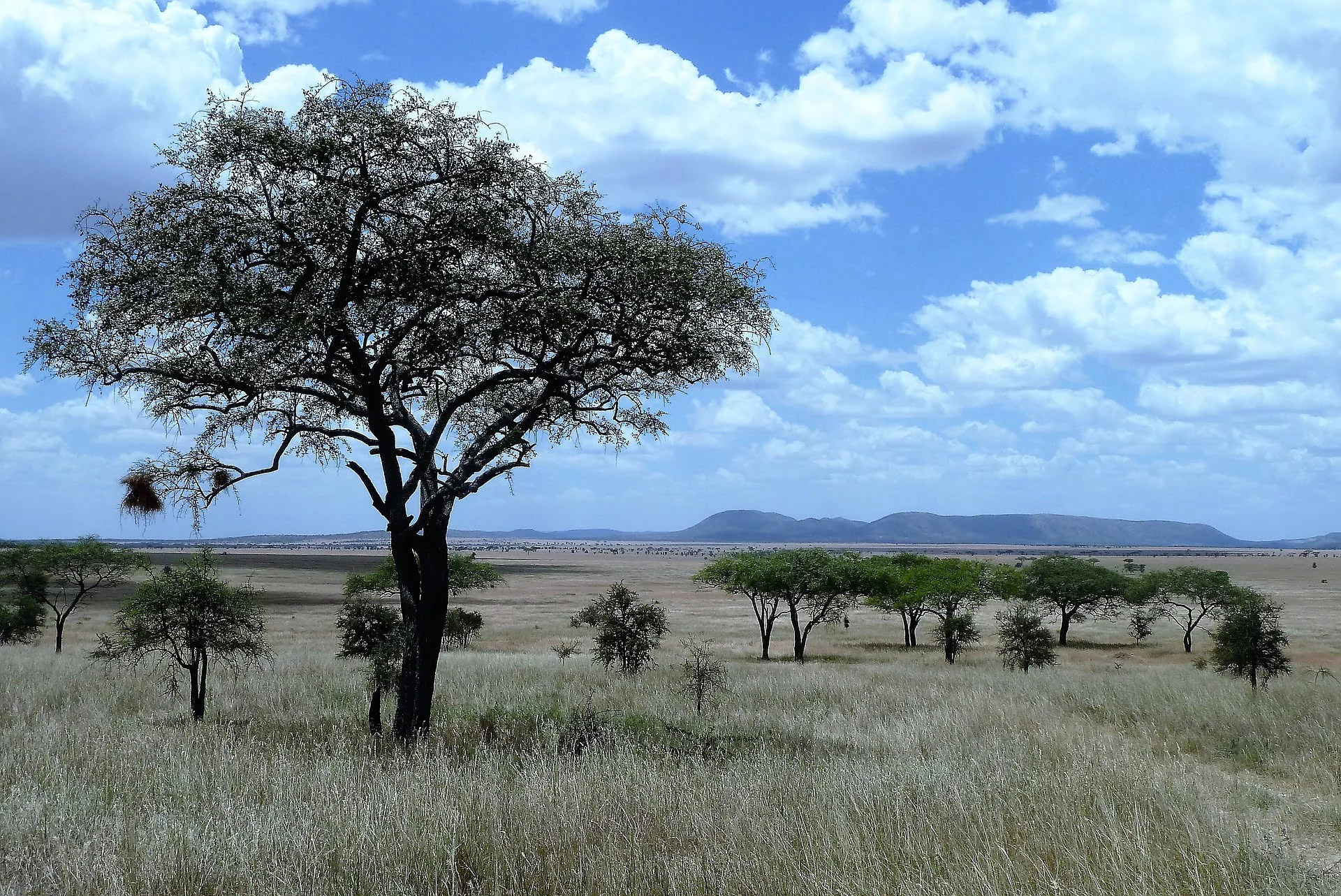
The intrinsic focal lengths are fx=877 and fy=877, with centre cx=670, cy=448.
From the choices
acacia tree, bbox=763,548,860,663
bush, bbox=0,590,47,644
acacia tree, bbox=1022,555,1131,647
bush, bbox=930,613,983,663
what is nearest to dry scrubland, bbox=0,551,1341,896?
bush, bbox=930,613,983,663

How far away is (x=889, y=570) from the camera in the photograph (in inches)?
2591

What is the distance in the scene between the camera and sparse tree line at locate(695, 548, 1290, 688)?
157 feet

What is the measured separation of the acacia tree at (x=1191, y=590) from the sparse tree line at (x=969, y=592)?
0.34ft

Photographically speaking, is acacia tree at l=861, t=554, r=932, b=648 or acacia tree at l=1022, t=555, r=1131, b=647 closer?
acacia tree at l=861, t=554, r=932, b=648

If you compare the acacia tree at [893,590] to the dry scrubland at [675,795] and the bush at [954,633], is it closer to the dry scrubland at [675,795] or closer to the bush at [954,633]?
the bush at [954,633]

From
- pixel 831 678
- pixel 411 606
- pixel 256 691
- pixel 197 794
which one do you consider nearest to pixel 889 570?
pixel 831 678

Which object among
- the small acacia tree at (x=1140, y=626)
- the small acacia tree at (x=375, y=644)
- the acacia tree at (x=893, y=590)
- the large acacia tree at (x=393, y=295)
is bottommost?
the small acacia tree at (x=1140, y=626)

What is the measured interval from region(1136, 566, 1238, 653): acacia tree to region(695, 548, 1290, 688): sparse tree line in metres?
0.10

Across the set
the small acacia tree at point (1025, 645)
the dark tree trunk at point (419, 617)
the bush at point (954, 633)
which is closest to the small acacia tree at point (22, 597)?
the dark tree trunk at point (419, 617)

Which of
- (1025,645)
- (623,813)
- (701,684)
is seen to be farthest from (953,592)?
(623,813)

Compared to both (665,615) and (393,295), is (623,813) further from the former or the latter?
(665,615)

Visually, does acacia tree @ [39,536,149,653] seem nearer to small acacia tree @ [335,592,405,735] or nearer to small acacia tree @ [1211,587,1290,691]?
small acacia tree @ [335,592,405,735]

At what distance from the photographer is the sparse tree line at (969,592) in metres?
48.0

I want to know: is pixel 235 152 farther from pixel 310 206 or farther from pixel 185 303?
pixel 185 303
